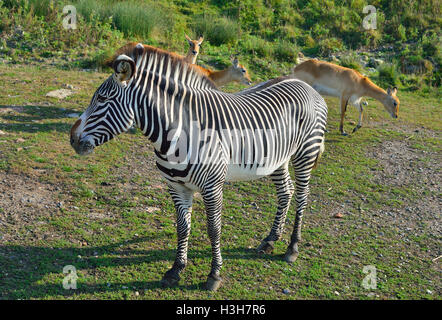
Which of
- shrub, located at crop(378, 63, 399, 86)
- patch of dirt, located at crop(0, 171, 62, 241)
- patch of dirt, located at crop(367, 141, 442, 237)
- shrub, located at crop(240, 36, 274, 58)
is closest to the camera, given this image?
patch of dirt, located at crop(0, 171, 62, 241)

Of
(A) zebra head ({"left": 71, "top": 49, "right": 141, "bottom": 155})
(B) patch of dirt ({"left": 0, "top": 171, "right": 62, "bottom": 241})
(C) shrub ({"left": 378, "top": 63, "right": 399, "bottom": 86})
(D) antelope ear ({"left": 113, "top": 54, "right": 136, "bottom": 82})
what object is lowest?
(B) patch of dirt ({"left": 0, "top": 171, "right": 62, "bottom": 241})

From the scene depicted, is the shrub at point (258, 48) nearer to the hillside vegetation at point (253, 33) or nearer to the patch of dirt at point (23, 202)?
the hillside vegetation at point (253, 33)

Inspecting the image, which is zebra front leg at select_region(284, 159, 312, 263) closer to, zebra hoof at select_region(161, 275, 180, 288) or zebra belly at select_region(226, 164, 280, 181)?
zebra belly at select_region(226, 164, 280, 181)

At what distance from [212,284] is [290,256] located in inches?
48.1

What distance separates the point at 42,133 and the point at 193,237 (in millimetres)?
3934

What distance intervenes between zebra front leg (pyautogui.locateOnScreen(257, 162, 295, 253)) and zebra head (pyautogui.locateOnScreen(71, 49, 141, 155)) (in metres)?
2.32

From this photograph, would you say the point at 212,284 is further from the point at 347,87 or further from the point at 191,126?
the point at 347,87

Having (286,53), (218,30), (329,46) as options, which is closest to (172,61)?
(286,53)

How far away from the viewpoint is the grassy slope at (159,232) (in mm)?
5504

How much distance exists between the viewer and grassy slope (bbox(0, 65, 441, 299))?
5.50 meters

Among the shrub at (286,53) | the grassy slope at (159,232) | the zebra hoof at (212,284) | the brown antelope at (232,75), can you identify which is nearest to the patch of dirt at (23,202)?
the grassy slope at (159,232)

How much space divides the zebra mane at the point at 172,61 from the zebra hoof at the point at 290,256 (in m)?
2.31

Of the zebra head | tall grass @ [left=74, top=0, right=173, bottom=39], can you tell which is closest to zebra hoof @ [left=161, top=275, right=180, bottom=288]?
the zebra head

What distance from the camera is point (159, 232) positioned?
648 centimetres
